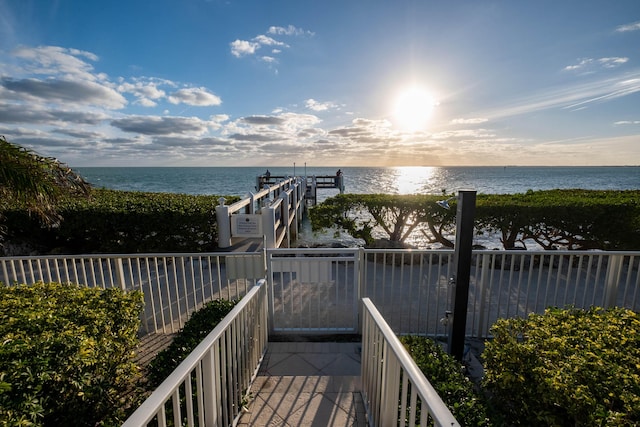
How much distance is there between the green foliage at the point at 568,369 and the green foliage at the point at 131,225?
685 centimetres

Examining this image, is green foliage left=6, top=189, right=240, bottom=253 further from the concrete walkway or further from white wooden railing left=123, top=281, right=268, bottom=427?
white wooden railing left=123, top=281, right=268, bottom=427

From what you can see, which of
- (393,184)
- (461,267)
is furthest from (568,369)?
(393,184)

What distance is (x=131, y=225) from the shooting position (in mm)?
7438

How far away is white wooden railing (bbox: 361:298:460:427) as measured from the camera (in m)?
1.27

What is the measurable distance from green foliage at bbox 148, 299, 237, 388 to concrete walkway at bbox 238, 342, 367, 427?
0.75 meters

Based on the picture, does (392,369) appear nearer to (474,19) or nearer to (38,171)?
(38,171)

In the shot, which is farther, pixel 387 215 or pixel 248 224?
pixel 387 215

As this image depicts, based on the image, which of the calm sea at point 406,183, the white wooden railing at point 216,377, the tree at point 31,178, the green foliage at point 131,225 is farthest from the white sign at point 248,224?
the calm sea at point 406,183

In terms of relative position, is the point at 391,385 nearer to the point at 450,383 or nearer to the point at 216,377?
the point at 450,383

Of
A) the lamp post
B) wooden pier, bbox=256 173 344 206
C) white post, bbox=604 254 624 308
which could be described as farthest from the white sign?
wooden pier, bbox=256 173 344 206

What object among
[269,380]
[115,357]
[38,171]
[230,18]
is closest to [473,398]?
[269,380]

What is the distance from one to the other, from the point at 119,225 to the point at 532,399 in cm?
859

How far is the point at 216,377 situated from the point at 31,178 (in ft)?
12.4

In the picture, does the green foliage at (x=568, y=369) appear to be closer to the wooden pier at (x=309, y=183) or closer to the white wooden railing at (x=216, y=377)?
the white wooden railing at (x=216, y=377)
